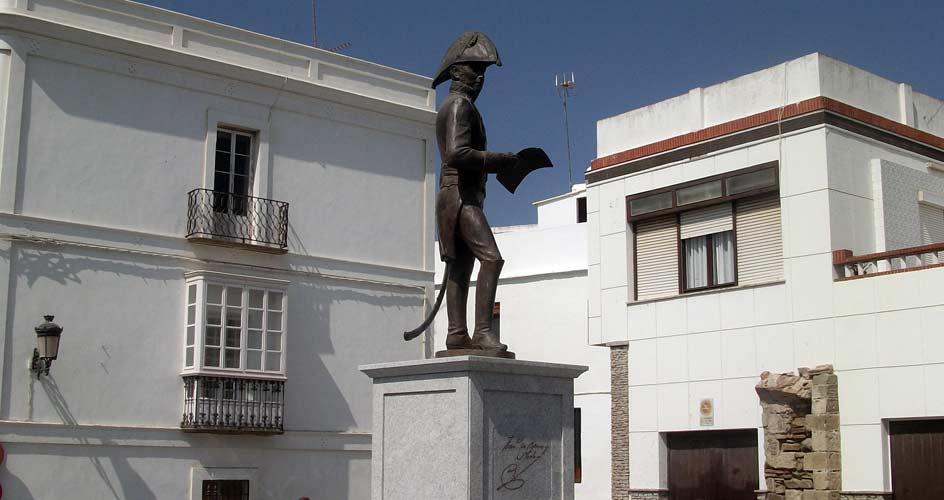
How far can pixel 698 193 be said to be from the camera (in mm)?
20859

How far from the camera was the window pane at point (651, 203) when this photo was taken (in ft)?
70.2

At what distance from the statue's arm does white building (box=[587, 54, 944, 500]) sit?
10.6 metres

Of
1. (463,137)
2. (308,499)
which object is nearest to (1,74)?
(308,499)

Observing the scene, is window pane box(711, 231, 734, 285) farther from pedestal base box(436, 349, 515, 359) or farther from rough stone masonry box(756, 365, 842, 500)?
pedestal base box(436, 349, 515, 359)

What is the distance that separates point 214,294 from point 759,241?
9259 millimetres

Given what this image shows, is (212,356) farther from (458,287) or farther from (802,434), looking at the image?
(458,287)

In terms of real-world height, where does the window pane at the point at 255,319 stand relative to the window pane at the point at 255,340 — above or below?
above

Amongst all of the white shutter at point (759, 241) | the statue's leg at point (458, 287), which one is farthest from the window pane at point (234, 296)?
the statue's leg at point (458, 287)

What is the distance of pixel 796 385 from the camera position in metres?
18.7

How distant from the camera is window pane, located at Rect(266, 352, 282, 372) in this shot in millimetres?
20156

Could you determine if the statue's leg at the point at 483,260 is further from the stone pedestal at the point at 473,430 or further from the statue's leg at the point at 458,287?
the stone pedestal at the point at 473,430

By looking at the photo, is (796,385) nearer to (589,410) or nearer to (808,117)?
(808,117)

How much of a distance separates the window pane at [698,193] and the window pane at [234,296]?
313 inches
